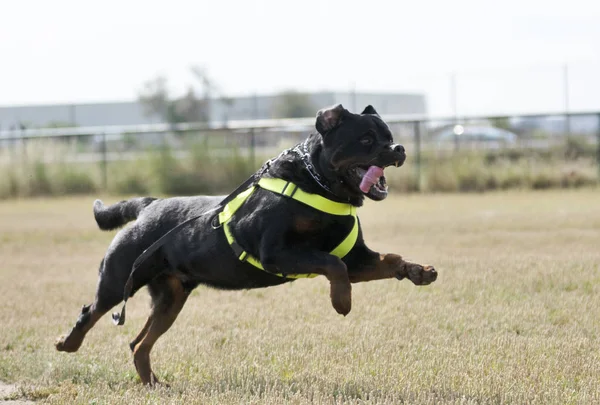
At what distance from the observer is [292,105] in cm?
3353

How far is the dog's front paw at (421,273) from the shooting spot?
549 centimetres

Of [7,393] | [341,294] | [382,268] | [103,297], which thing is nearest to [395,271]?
[382,268]

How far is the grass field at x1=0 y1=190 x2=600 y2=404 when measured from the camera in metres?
5.68

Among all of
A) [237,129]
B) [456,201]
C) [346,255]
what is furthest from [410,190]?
[346,255]

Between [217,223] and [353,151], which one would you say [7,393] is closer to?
[217,223]

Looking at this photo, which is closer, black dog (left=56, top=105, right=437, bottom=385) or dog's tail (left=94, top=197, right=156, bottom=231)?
black dog (left=56, top=105, right=437, bottom=385)

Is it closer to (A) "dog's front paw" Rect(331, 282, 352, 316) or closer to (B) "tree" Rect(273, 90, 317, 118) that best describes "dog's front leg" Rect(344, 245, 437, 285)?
(A) "dog's front paw" Rect(331, 282, 352, 316)

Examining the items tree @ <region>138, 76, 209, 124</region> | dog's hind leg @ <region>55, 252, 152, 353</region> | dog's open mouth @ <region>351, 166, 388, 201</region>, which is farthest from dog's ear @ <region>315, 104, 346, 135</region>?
tree @ <region>138, 76, 209, 124</region>

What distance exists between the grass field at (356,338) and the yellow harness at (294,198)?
32.5 inches

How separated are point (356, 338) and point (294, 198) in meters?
1.90

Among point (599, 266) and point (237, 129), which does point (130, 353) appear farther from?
point (237, 129)

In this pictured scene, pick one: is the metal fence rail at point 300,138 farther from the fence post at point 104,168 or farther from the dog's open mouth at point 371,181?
the dog's open mouth at point 371,181

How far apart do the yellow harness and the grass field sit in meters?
0.82

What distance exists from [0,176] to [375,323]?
1913cm
